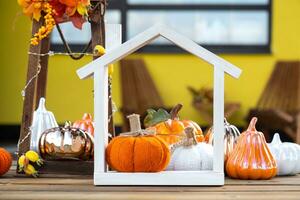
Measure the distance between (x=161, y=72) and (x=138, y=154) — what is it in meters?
5.54

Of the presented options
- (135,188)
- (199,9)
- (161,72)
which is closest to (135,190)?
(135,188)

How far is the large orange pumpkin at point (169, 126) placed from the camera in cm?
139

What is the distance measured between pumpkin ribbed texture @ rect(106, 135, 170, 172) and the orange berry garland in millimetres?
307

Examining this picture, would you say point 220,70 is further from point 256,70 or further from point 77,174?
point 256,70

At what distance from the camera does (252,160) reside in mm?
1342

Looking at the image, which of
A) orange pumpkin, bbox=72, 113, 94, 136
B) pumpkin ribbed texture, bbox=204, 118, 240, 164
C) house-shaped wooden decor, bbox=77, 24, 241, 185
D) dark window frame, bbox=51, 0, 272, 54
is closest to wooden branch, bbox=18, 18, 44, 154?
orange pumpkin, bbox=72, 113, 94, 136

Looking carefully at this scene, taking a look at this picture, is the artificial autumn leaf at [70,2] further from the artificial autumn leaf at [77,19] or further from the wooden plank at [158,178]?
the wooden plank at [158,178]

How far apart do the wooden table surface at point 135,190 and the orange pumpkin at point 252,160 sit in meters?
0.02

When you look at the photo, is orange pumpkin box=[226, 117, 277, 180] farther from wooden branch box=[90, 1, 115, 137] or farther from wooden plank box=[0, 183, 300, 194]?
wooden branch box=[90, 1, 115, 137]

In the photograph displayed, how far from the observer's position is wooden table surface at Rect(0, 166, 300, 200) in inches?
43.4

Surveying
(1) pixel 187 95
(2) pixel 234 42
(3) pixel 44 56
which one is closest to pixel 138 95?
(1) pixel 187 95

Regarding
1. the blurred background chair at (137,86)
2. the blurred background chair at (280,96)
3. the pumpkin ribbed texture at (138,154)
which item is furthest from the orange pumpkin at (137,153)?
the blurred background chair at (137,86)

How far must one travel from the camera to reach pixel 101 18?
145cm

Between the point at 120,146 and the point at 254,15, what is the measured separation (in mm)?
5865
